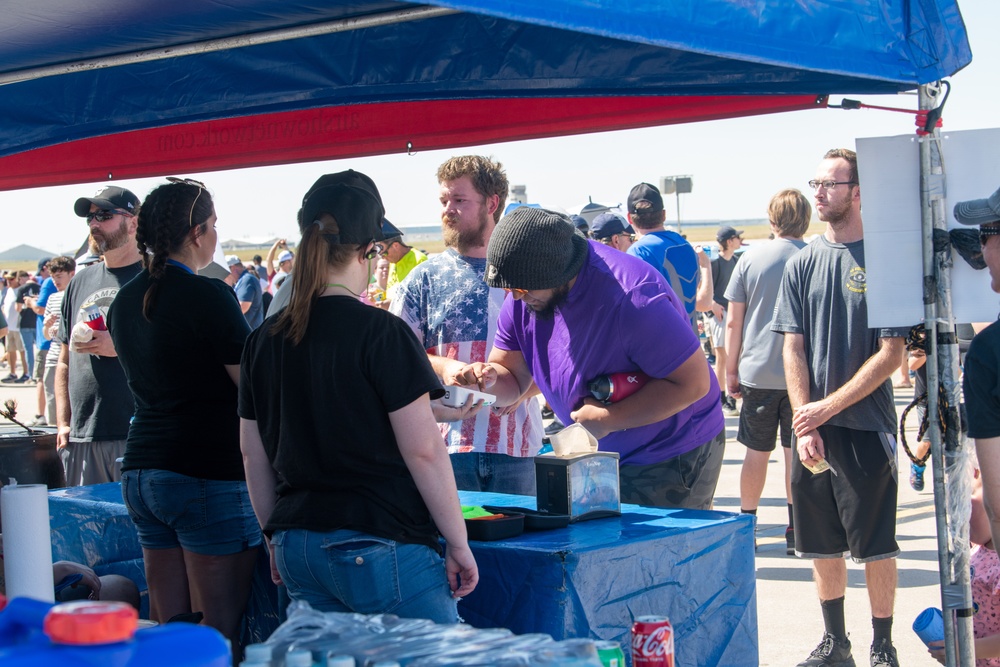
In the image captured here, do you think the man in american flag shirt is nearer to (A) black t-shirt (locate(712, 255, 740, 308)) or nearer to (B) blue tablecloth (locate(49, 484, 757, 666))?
(B) blue tablecloth (locate(49, 484, 757, 666))

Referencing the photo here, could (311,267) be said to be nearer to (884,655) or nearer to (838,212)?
(838,212)

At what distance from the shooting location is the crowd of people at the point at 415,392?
2246mm

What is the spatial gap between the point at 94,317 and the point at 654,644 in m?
3.23

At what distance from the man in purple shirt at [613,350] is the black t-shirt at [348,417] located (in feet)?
2.73

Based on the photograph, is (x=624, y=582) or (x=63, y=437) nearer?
(x=624, y=582)

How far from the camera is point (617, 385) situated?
3.06 metres

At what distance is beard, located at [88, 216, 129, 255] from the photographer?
434 cm

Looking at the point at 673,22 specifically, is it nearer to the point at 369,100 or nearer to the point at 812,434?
the point at 369,100

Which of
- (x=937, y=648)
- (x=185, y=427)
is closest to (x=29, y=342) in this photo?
(x=185, y=427)

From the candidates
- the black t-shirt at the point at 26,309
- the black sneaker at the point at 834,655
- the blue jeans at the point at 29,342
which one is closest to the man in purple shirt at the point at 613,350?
the black sneaker at the point at 834,655

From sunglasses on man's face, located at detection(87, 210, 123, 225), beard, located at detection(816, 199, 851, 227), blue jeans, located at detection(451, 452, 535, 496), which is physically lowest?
blue jeans, located at detection(451, 452, 535, 496)

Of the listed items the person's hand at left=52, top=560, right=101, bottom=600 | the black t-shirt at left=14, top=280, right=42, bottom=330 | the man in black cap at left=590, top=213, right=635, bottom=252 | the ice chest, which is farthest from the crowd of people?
the black t-shirt at left=14, top=280, right=42, bottom=330

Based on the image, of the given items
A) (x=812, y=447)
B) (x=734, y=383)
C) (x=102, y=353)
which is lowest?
(x=812, y=447)

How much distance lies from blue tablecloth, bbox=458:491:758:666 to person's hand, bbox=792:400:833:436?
3.56 feet
